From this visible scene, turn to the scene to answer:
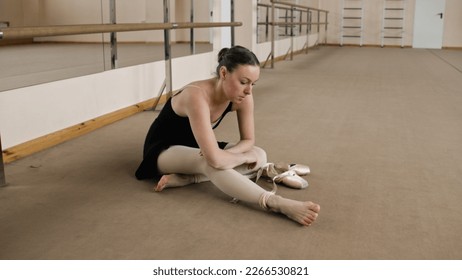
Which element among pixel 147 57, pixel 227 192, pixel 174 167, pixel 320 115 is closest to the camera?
pixel 227 192

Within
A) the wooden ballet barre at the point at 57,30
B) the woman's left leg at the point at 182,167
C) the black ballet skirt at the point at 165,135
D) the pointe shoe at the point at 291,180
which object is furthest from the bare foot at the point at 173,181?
the wooden ballet barre at the point at 57,30

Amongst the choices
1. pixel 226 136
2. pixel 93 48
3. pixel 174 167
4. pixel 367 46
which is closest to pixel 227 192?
pixel 174 167

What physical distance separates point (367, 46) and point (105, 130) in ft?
38.8

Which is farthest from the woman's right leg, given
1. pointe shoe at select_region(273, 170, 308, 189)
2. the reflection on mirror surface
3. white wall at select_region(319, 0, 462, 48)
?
white wall at select_region(319, 0, 462, 48)

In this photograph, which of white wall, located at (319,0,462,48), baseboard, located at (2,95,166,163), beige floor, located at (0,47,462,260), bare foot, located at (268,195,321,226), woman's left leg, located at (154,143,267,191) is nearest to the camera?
beige floor, located at (0,47,462,260)

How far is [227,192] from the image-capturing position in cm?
199

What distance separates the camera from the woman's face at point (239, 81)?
1.87 m

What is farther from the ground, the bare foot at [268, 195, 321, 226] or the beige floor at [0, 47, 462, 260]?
the bare foot at [268, 195, 321, 226]

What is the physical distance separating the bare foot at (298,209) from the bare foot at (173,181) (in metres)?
0.46

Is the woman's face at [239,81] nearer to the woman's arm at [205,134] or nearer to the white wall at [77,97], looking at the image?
the woman's arm at [205,134]

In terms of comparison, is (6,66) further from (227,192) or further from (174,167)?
(227,192)

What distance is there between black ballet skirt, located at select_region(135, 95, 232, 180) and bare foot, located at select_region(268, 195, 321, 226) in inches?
19.7

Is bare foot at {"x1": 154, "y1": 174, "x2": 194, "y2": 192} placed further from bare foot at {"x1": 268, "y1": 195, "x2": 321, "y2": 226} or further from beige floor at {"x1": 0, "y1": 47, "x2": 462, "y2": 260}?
bare foot at {"x1": 268, "y1": 195, "x2": 321, "y2": 226}

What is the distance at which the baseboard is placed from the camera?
2.60 m
